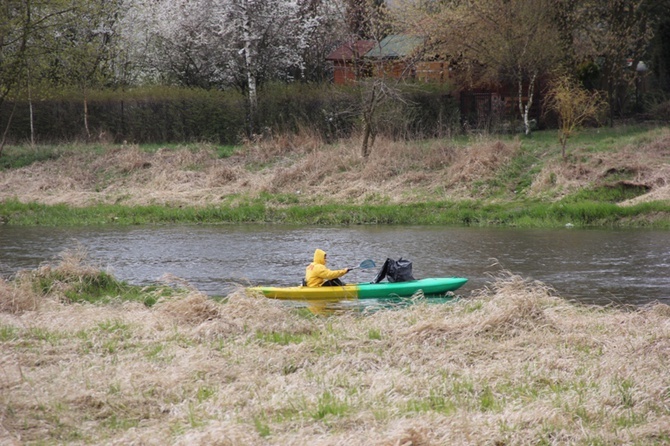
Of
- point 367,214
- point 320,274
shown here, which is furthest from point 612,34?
point 320,274

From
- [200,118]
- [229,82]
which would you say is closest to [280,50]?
[229,82]

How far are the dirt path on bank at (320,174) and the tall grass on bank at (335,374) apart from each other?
12224mm

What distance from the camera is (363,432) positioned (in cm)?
541

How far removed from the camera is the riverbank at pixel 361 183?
20.5m

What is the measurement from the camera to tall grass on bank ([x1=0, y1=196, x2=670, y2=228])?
19.3m

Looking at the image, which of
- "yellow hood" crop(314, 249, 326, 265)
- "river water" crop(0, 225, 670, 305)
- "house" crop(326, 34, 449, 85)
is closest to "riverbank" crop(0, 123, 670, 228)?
"river water" crop(0, 225, 670, 305)

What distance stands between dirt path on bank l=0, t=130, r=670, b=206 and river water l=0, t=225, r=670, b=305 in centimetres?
274

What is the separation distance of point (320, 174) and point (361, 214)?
3.71 metres

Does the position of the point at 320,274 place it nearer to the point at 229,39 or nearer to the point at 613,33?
the point at 613,33

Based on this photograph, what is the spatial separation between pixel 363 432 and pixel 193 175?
818 inches

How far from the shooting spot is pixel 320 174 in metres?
24.5

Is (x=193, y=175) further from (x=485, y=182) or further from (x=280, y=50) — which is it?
(x=280, y=50)

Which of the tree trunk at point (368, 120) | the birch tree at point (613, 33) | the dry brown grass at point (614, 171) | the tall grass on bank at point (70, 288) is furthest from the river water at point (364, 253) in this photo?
the birch tree at point (613, 33)

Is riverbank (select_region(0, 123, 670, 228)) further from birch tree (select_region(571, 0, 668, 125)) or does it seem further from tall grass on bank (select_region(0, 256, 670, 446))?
tall grass on bank (select_region(0, 256, 670, 446))
